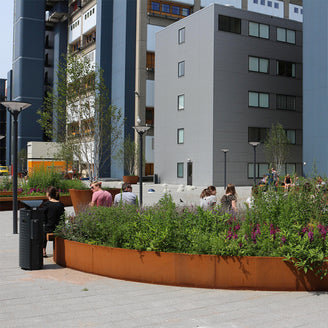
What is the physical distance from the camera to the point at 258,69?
45.8m

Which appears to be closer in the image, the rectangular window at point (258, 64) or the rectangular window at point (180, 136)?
the rectangular window at point (258, 64)

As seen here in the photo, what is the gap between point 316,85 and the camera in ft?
115

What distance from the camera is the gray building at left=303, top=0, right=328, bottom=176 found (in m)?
34.4

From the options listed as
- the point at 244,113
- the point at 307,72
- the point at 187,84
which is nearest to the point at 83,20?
the point at 187,84

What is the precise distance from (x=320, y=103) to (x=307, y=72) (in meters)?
2.88

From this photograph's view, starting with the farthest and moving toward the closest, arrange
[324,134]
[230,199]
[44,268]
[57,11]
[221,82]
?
[57,11] < [221,82] < [324,134] < [230,199] < [44,268]

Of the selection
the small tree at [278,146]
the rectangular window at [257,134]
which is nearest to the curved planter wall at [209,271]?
the small tree at [278,146]

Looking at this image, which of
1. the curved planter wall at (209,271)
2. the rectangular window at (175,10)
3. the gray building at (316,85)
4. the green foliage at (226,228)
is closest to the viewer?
the curved planter wall at (209,271)

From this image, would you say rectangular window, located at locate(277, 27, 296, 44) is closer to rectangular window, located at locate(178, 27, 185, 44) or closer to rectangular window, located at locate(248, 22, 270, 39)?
rectangular window, located at locate(248, 22, 270, 39)

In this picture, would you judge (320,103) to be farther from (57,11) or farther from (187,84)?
(57,11)

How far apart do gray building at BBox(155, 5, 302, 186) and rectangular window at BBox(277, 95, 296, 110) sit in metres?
0.10

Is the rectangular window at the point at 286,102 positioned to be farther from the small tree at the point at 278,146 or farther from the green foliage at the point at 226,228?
the green foliage at the point at 226,228

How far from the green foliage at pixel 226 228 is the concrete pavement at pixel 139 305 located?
0.61 meters

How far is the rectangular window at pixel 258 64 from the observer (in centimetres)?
4531
